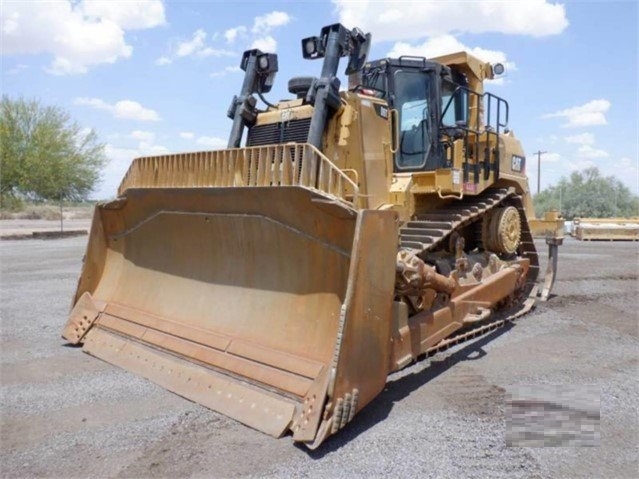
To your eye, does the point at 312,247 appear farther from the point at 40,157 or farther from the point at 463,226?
the point at 40,157

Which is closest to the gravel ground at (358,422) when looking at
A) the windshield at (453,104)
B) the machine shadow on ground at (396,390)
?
the machine shadow on ground at (396,390)

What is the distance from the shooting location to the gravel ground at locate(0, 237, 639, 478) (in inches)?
123

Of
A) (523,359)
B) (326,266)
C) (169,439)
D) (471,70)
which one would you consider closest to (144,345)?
(169,439)

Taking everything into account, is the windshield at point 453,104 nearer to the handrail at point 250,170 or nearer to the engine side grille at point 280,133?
the engine side grille at point 280,133

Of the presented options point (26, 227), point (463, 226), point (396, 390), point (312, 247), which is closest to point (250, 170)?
point (312, 247)

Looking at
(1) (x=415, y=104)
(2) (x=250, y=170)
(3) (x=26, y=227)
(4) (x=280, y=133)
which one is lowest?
(3) (x=26, y=227)

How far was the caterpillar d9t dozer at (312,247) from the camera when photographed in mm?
3699

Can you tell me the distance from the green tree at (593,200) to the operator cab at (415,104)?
35568mm

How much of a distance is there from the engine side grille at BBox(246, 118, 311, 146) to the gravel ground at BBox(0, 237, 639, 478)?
2404mm

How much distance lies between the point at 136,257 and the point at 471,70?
4762 millimetres

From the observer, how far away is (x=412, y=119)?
6027mm

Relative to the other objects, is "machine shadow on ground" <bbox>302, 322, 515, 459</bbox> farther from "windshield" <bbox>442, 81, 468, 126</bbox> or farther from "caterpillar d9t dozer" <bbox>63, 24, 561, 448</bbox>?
"windshield" <bbox>442, 81, 468, 126</bbox>

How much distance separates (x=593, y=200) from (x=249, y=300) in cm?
4180

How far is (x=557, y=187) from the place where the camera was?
4478 cm
